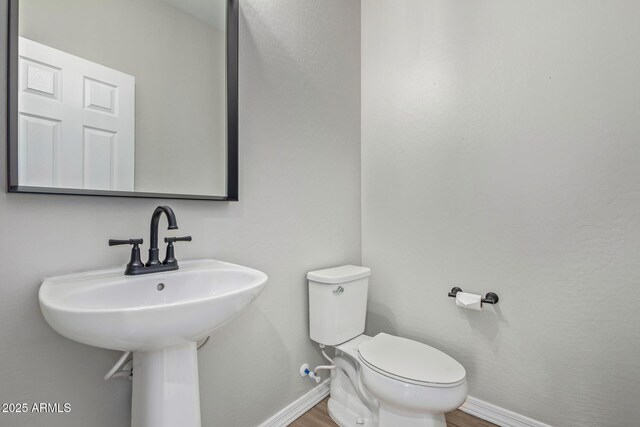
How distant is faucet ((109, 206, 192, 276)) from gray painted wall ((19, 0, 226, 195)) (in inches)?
7.1

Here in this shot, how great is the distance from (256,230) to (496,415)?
57.8 inches

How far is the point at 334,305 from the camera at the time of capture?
4.81 ft

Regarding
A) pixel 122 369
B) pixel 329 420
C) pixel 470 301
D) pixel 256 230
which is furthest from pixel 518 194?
pixel 122 369

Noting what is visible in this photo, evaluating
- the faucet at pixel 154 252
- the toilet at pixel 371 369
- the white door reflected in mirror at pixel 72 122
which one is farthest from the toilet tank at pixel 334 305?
the white door reflected in mirror at pixel 72 122

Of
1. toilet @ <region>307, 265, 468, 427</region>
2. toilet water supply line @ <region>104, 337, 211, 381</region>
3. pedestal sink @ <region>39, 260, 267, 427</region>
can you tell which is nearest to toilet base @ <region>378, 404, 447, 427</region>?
toilet @ <region>307, 265, 468, 427</region>

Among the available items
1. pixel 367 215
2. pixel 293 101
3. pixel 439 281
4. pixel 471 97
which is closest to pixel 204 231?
pixel 293 101

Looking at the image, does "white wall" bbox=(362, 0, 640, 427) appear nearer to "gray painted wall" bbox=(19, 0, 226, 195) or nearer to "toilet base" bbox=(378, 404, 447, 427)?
"toilet base" bbox=(378, 404, 447, 427)

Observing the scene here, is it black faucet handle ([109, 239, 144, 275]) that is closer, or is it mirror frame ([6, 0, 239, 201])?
mirror frame ([6, 0, 239, 201])

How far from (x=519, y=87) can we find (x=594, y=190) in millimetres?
561

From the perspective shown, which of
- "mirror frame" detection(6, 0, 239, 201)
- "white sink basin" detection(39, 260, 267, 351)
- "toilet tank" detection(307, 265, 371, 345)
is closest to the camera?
"white sink basin" detection(39, 260, 267, 351)

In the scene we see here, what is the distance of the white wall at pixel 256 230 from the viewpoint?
0.79 meters

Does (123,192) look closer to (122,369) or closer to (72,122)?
(72,122)

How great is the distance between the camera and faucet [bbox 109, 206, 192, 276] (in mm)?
867

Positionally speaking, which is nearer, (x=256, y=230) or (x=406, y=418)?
(x=406, y=418)
